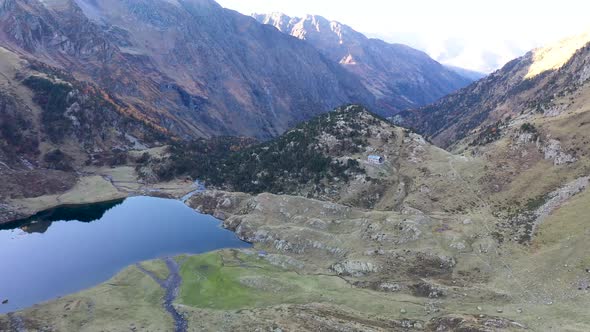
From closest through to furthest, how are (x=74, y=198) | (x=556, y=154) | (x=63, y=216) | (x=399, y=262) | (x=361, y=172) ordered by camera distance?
(x=399, y=262), (x=556, y=154), (x=63, y=216), (x=361, y=172), (x=74, y=198)

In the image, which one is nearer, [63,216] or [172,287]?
[172,287]

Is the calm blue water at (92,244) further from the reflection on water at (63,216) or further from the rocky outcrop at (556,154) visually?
the rocky outcrop at (556,154)

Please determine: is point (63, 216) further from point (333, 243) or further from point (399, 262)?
point (399, 262)

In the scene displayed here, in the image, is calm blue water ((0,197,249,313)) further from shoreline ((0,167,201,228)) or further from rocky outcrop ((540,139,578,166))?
rocky outcrop ((540,139,578,166))

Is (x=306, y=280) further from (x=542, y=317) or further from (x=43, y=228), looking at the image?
(x=43, y=228)

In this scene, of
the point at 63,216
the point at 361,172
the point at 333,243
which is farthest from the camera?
the point at 361,172

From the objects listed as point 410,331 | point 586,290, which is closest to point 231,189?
point 410,331

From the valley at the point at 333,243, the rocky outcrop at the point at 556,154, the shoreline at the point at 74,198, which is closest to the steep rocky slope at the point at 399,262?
the valley at the point at 333,243

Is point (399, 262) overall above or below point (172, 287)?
above

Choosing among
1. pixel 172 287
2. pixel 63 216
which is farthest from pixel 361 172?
pixel 63 216
